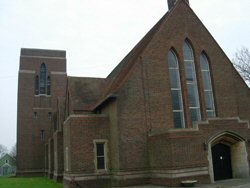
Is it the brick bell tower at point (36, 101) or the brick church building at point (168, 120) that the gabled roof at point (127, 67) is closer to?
the brick church building at point (168, 120)

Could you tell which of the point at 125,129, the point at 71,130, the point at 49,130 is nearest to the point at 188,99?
the point at 125,129

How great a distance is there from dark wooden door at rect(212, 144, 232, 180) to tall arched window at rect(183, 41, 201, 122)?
9.36ft

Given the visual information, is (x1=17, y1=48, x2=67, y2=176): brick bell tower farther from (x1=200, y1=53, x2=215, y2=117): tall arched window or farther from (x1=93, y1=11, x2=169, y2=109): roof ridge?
(x1=200, y1=53, x2=215, y2=117): tall arched window

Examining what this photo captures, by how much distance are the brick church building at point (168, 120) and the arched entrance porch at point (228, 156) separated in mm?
65

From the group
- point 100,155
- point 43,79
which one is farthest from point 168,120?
point 43,79

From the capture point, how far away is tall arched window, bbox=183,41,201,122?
25.1 meters

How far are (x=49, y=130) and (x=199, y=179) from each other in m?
33.7

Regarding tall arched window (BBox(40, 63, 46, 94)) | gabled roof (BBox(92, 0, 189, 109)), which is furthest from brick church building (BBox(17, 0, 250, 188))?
tall arched window (BBox(40, 63, 46, 94))

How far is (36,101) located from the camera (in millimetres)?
51844

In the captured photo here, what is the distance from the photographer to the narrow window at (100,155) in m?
23.9

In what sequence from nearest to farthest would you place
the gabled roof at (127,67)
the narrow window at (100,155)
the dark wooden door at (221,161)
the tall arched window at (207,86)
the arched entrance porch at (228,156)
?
the arched entrance porch at (228,156)
the dark wooden door at (221,161)
the narrow window at (100,155)
the gabled roof at (127,67)
the tall arched window at (207,86)

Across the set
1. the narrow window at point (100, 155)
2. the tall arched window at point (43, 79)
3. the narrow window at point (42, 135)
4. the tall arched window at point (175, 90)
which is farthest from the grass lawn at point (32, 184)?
the tall arched window at point (43, 79)

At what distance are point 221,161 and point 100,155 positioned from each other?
8.51 m

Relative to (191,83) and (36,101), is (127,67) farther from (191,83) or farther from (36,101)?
(36,101)
